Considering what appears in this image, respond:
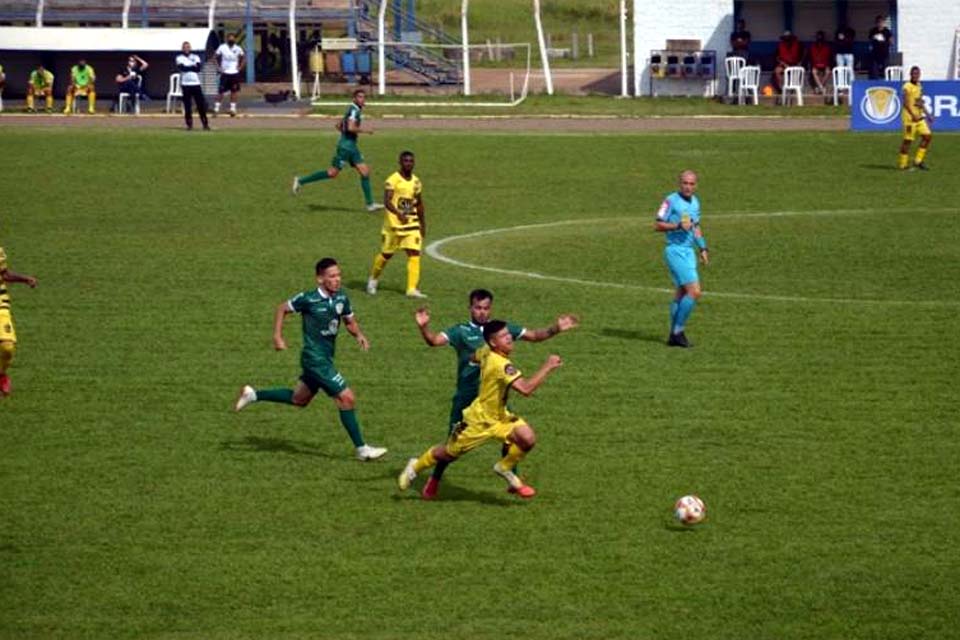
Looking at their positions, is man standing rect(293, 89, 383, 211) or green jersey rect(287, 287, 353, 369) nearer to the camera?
green jersey rect(287, 287, 353, 369)

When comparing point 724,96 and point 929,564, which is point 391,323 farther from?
point 724,96

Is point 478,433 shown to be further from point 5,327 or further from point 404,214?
point 404,214

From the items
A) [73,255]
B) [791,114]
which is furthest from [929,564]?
[791,114]

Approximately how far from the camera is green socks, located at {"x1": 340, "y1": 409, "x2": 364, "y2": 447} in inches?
778

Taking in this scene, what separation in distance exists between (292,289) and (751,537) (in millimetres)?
Answer: 14897

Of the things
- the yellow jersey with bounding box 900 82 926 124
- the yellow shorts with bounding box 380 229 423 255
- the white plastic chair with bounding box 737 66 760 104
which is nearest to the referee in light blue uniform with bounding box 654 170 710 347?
the yellow shorts with bounding box 380 229 423 255

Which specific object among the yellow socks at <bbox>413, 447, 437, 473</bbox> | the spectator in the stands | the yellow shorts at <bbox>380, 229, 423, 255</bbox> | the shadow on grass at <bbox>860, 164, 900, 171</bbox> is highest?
the spectator in the stands

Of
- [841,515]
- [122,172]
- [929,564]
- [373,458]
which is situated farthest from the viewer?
[122,172]

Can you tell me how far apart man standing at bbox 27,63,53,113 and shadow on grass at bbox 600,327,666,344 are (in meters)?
40.7

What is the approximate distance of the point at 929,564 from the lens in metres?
16.4

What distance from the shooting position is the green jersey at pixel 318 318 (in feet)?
65.1

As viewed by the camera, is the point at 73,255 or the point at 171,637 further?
the point at 73,255

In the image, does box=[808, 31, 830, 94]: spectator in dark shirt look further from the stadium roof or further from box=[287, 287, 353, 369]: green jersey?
box=[287, 287, 353, 369]: green jersey

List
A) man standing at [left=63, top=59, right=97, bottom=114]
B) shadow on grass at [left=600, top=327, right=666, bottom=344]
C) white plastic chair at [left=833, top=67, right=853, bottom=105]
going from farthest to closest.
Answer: white plastic chair at [left=833, top=67, right=853, bottom=105]
man standing at [left=63, top=59, right=97, bottom=114]
shadow on grass at [left=600, top=327, right=666, bottom=344]
